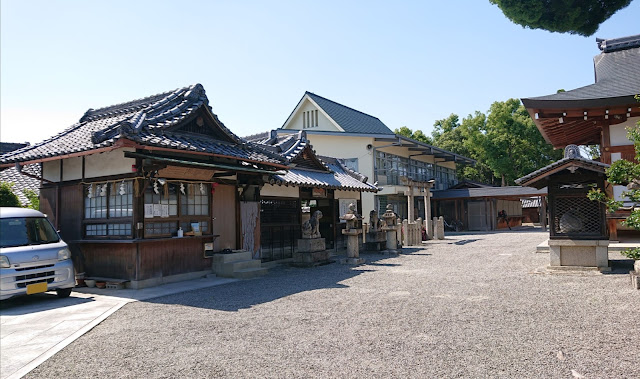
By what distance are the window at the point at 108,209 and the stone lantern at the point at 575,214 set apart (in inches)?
367

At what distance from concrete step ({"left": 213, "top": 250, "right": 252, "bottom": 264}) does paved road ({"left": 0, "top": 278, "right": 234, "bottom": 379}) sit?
66cm

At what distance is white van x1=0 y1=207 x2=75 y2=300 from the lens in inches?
320

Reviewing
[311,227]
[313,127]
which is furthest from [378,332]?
[313,127]

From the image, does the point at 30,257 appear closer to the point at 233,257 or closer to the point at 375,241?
the point at 233,257

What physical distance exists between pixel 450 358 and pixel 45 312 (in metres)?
6.94

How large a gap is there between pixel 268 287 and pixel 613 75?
1122 cm

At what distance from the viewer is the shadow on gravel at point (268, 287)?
810cm

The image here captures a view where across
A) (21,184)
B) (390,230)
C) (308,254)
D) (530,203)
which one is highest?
(21,184)

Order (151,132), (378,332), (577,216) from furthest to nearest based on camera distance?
(577,216)
(151,132)
(378,332)

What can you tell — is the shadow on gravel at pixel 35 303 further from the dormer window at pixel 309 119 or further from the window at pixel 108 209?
the dormer window at pixel 309 119

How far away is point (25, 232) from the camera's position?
9078 mm

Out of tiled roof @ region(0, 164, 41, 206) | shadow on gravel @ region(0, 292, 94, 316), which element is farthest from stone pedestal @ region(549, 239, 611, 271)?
tiled roof @ region(0, 164, 41, 206)

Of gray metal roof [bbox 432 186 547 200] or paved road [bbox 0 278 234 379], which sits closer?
paved road [bbox 0 278 234 379]

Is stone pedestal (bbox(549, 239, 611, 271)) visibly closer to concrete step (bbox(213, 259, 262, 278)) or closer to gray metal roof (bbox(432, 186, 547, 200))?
concrete step (bbox(213, 259, 262, 278))
